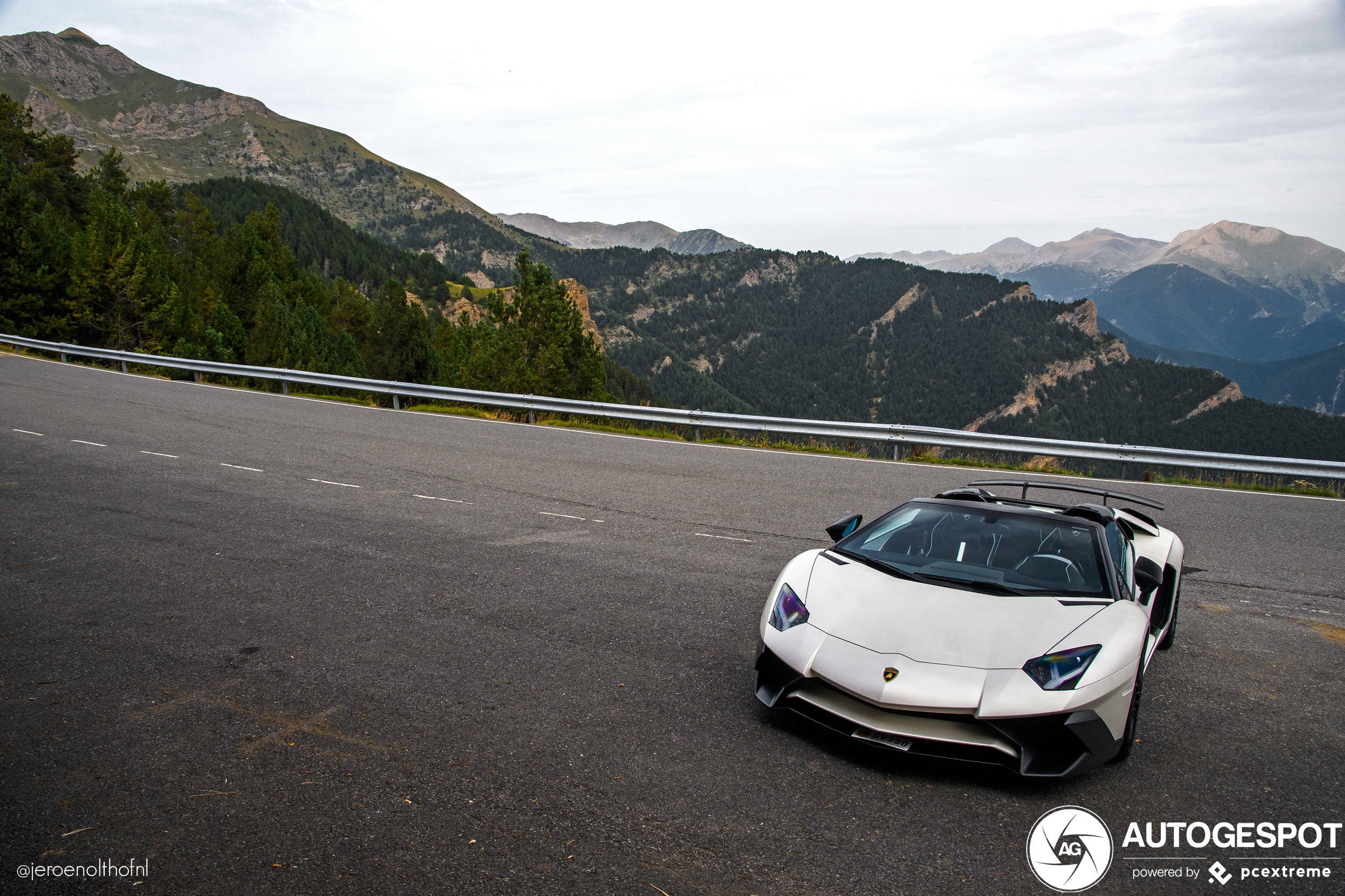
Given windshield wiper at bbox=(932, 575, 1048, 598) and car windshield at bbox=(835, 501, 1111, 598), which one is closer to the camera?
windshield wiper at bbox=(932, 575, 1048, 598)

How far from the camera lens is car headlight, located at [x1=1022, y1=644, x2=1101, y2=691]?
10.4 feet

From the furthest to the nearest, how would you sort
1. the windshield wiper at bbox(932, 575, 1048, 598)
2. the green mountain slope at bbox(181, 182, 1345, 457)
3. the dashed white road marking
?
the green mountain slope at bbox(181, 182, 1345, 457)
the dashed white road marking
the windshield wiper at bbox(932, 575, 1048, 598)

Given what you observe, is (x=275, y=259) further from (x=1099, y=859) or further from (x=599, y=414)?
(x=1099, y=859)

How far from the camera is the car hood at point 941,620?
3.29m

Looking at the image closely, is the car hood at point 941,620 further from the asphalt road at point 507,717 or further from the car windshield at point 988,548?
the asphalt road at point 507,717

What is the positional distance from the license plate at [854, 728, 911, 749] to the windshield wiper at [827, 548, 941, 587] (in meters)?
0.87

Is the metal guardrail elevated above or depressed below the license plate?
above

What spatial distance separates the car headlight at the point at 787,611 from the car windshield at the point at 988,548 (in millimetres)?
541

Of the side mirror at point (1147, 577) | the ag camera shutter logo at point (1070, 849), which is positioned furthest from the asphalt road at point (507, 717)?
the side mirror at point (1147, 577)

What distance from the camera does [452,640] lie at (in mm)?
4609

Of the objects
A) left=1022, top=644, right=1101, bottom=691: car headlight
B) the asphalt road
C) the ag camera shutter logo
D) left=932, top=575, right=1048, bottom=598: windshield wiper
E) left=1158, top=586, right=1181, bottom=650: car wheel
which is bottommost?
the ag camera shutter logo

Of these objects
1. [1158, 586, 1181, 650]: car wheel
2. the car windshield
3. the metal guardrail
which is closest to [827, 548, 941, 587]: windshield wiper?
the car windshield

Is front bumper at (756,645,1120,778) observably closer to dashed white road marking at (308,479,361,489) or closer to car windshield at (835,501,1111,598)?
car windshield at (835,501,1111,598)

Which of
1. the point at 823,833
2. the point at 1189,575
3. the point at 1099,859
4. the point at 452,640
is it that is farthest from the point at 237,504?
the point at 1189,575
